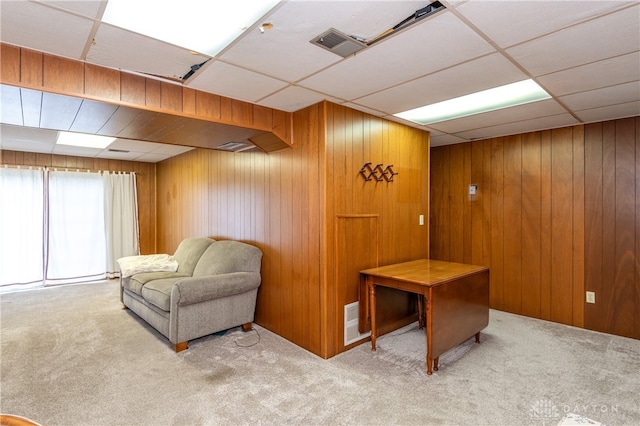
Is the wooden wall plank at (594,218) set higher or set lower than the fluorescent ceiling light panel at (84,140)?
lower

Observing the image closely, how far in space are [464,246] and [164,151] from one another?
4644 mm

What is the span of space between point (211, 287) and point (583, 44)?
125 inches

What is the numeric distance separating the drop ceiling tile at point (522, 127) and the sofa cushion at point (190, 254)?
3.42 m

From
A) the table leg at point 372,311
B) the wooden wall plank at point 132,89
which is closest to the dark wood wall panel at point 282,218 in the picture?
the table leg at point 372,311

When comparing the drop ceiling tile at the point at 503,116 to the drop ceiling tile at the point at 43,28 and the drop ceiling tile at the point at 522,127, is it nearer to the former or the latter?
the drop ceiling tile at the point at 522,127

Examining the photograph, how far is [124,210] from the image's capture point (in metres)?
6.13

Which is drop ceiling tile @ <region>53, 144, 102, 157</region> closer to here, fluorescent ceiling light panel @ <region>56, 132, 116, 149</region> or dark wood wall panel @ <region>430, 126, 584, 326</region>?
fluorescent ceiling light panel @ <region>56, 132, 116, 149</region>

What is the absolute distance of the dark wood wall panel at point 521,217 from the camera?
3645mm

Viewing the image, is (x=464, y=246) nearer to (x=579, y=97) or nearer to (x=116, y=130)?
(x=579, y=97)

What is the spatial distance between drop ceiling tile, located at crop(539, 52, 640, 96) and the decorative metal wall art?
145 cm

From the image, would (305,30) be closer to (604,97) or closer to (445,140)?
(604,97)

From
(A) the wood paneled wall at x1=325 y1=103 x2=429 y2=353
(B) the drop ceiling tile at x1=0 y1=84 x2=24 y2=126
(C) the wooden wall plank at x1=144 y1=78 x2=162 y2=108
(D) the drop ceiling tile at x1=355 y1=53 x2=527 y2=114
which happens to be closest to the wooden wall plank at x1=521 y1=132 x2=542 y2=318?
(A) the wood paneled wall at x1=325 y1=103 x2=429 y2=353

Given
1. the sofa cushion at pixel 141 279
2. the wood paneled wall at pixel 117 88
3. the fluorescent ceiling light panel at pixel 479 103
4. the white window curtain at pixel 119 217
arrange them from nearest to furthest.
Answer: the wood paneled wall at pixel 117 88 < the fluorescent ceiling light panel at pixel 479 103 < the sofa cushion at pixel 141 279 < the white window curtain at pixel 119 217

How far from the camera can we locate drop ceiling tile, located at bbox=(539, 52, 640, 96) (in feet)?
6.81
